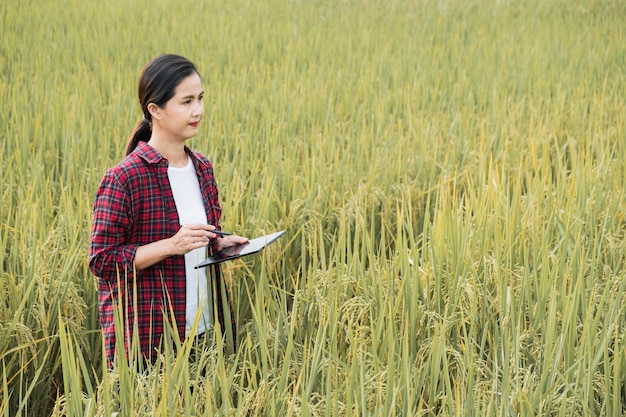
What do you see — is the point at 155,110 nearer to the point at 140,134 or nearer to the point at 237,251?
the point at 140,134

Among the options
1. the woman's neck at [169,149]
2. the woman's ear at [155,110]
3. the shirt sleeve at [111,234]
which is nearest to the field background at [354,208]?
the shirt sleeve at [111,234]

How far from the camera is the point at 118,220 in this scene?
5.78 ft

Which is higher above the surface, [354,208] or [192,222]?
[192,222]

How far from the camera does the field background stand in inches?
63.7

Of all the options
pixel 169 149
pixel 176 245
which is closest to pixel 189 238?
pixel 176 245

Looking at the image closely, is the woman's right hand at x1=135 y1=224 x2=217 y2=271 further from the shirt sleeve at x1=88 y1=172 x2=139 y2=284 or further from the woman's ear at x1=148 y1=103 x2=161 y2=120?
the woman's ear at x1=148 y1=103 x2=161 y2=120

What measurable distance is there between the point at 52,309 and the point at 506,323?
120 cm

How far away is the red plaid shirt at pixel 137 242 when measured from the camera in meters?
1.76

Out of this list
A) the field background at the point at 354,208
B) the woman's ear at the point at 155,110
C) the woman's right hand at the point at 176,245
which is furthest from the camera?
the woman's ear at the point at 155,110

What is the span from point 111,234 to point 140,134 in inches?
12.7

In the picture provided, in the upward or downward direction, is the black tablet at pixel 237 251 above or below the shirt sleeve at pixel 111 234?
below

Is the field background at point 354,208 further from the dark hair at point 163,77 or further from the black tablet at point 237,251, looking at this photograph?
the dark hair at point 163,77

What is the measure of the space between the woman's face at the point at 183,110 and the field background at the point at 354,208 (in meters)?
0.43

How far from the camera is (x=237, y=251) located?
1.81 metres
